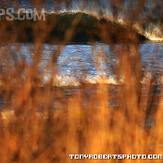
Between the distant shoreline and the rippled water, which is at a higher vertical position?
the distant shoreline

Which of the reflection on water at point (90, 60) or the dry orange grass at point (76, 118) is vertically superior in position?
the reflection on water at point (90, 60)

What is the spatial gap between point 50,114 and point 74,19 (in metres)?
0.74

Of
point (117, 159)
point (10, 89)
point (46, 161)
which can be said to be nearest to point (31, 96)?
point (10, 89)

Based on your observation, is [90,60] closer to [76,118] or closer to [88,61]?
[88,61]

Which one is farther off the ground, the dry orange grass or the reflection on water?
the reflection on water

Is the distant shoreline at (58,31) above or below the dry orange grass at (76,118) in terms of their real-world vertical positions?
above

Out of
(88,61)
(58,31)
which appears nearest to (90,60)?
(88,61)

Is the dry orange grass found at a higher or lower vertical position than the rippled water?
lower

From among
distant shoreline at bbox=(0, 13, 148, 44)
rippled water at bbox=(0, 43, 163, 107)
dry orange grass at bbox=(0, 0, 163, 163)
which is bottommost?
dry orange grass at bbox=(0, 0, 163, 163)

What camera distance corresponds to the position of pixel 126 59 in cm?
321

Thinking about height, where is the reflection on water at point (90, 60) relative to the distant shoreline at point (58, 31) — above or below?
below

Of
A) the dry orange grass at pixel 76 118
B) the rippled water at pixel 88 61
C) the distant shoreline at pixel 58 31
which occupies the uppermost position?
the distant shoreline at pixel 58 31

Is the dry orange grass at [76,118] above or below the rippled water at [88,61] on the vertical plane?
below

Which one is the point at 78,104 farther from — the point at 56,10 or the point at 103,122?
the point at 56,10
